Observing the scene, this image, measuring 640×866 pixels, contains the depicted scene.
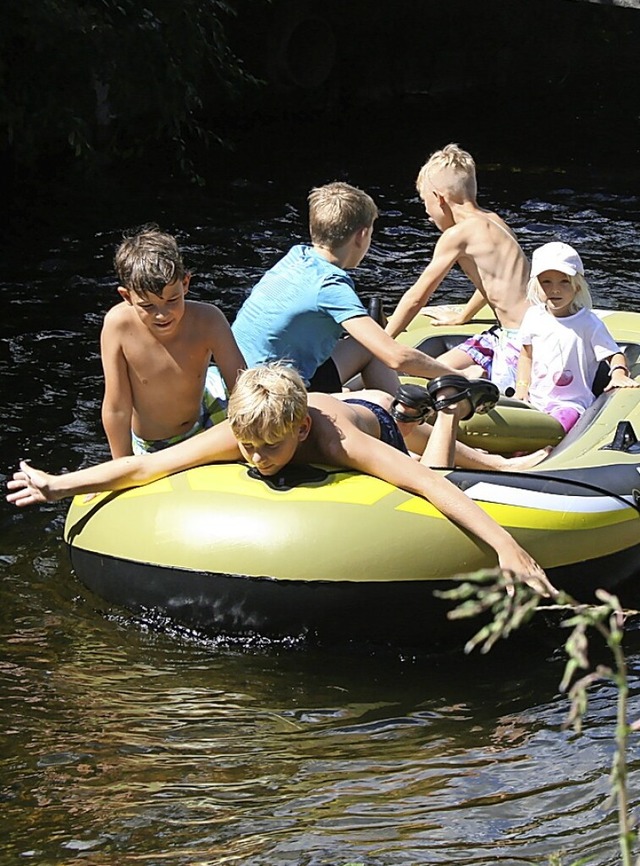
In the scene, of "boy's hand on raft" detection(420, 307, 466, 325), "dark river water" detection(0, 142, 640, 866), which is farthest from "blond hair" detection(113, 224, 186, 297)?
"boy's hand on raft" detection(420, 307, 466, 325)

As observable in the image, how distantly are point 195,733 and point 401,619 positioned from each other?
2.47 ft

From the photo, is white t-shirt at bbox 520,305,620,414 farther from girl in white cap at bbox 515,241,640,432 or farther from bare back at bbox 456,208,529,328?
bare back at bbox 456,208,529,328

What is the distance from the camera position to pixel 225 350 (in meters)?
4.74

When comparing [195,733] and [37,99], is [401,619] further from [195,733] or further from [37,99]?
[37,99]

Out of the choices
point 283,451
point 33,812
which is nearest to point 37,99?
point 283,451

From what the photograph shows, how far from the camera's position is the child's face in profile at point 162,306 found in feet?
14.7

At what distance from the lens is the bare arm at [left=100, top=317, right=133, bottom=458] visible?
4.62m

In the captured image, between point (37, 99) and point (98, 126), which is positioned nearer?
point (37, 99)

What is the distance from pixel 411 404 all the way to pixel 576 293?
1239mm

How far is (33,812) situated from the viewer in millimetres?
3459

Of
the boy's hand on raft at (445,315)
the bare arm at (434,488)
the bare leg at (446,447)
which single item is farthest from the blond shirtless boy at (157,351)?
the boy's hand on raft at (445,315)

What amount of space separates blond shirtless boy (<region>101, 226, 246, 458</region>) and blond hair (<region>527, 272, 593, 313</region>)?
152 cm

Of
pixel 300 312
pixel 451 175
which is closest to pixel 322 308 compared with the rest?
pixel 300 312

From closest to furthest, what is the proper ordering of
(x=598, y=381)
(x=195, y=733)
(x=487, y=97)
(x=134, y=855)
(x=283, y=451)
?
Answer: (x=134, y=855)
(x=195, y=733)
(x=283, y=451)
(x=598, y=381)
(x=487, y=97)
